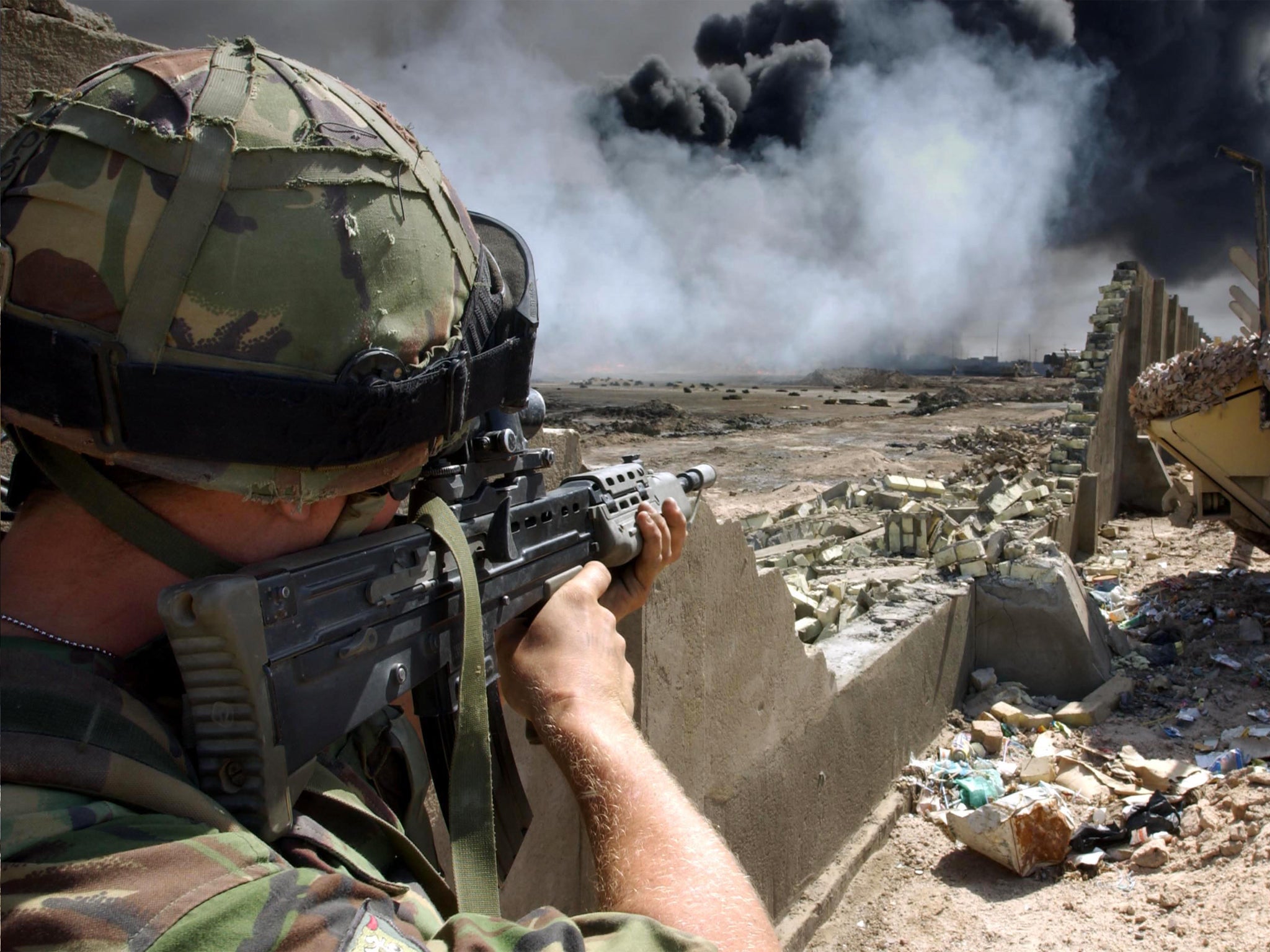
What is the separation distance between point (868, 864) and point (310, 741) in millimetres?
3621

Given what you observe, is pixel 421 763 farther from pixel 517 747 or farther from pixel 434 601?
pixel 517 747

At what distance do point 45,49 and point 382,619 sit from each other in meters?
1.70

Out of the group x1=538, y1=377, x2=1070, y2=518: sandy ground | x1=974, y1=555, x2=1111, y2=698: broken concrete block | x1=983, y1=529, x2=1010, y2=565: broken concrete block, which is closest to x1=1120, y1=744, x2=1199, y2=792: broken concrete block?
x1=974, y1=555, x2=1111, y2=698: broken concrete block

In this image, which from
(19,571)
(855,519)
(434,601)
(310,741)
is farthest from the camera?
(855,519)

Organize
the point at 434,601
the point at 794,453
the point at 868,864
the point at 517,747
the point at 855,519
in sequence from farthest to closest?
the point at 794,453, the point at 855,519, the point at 868,864, the point at 517,747, the point at 434,601

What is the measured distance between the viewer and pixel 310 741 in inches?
42.6

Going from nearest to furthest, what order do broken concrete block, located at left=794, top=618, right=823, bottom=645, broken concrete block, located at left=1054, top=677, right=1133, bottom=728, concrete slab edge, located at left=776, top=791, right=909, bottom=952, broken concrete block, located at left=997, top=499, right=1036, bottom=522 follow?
1. concrete slab edge, located at left=776, top=791, right=909, bottom=952
2. broken concrete block, located at left=794, top=618, right=823, bottom=645
3. broken concrete block, located at left=1054, top=677, right=1133, bottom=728
4. broken concrete block, located at left=997, top=499, right=1036, bottom=522

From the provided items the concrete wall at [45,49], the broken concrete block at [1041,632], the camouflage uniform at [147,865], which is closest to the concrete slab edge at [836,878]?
the broken concrete block at [1041,632]

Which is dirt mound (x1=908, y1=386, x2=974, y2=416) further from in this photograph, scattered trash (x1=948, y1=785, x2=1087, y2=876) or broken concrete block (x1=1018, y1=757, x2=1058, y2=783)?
scattered trash (x1=948, y1=785, x2=1087, y2=876)

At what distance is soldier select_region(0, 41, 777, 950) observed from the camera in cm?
79

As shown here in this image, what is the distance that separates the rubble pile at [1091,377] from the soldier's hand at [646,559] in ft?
29.4

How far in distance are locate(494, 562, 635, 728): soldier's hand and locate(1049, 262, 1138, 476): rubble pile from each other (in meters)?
9.39

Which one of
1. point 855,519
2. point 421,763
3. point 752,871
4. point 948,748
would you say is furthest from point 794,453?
point 421,763

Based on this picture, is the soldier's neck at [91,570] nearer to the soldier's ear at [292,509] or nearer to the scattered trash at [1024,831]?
the soldier's ear at [292,509]
